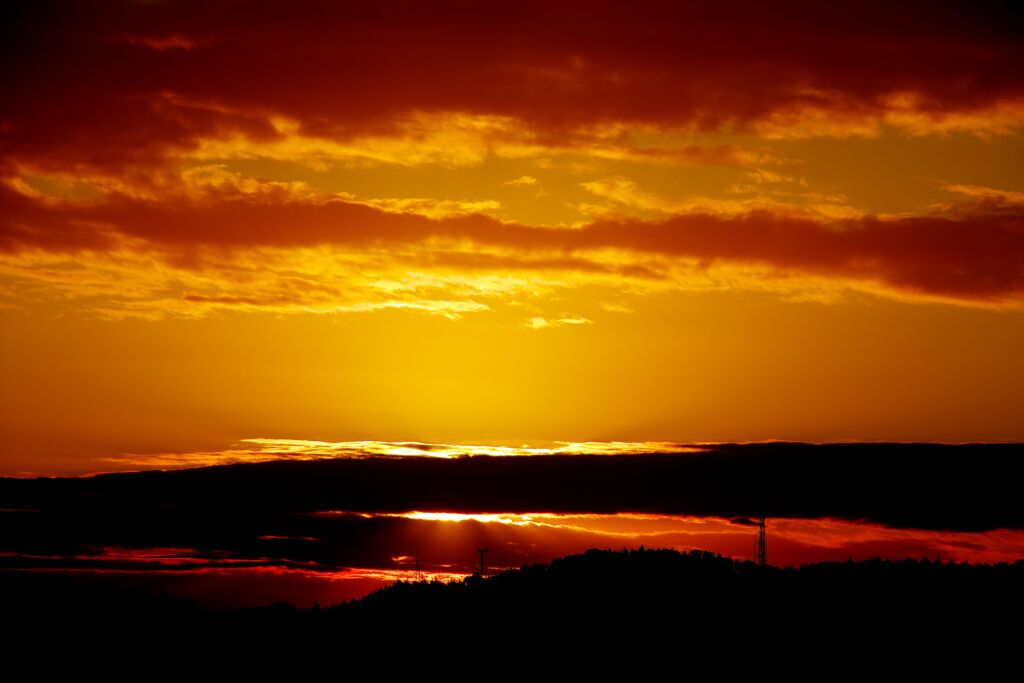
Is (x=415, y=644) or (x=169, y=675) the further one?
(x=169, y=675)

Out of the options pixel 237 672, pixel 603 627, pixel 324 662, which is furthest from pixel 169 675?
pixel 603 627

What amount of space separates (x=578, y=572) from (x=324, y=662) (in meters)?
38.2

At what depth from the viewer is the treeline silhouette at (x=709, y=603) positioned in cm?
14375

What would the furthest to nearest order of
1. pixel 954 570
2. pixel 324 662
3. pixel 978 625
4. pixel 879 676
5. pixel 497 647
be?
pixel 324 662
pixel 497 647
pixel 954 570
pixel 978 625
pixel 879 676

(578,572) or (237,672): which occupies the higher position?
(578,572)

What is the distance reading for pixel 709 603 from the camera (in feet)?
538

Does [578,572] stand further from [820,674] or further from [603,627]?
[820,674]

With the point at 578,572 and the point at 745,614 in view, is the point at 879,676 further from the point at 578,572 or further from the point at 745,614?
the point at 578,572

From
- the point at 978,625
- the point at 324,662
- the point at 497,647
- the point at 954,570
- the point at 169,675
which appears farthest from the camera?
the point at 169,675

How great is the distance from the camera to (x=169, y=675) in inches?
7721

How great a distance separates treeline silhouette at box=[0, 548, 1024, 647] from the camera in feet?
472

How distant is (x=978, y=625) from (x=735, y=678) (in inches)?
1047

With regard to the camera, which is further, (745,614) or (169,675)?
(169,675)

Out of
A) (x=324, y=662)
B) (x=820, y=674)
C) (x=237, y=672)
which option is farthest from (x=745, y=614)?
(x=237, y=672)
